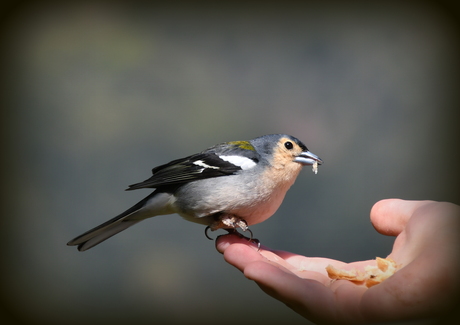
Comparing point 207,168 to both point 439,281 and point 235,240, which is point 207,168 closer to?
point 235,240

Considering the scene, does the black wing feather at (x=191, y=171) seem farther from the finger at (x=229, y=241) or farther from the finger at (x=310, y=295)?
the finger at (x=310, y=295)

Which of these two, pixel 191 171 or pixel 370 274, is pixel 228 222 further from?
pixel 370 274

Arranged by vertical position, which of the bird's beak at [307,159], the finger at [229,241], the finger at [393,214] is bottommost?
the finger at [229,241]

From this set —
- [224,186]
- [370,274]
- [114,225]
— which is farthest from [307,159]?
[114,225]

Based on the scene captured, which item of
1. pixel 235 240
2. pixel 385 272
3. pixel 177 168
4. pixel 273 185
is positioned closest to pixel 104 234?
pixel 177 168

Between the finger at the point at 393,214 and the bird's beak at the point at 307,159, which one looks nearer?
the finger at the point at 393,214

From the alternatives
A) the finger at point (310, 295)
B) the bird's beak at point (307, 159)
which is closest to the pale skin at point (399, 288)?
the finger at point (310, 295)
